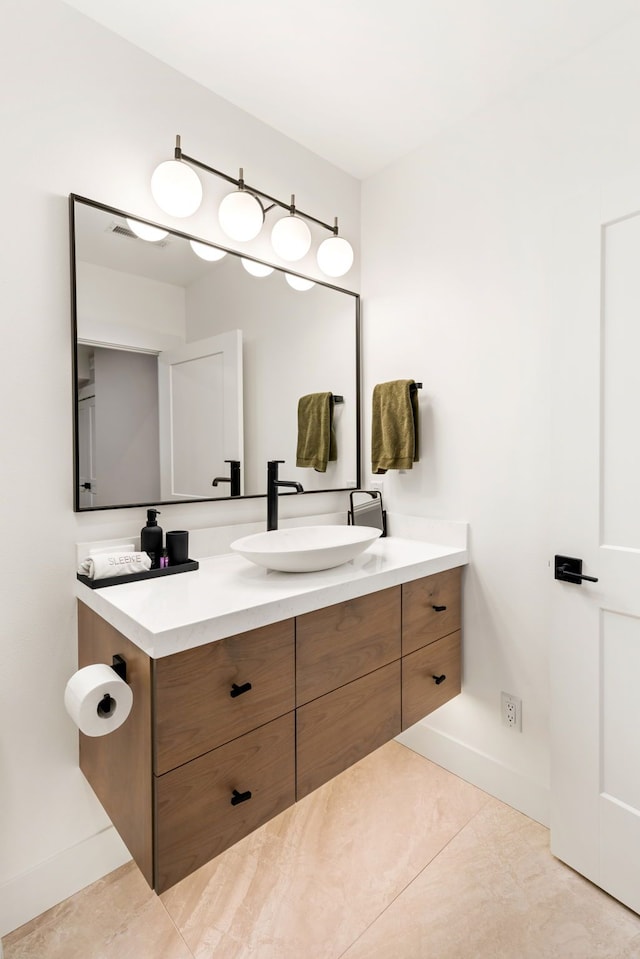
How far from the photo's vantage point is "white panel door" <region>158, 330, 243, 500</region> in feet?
5.45

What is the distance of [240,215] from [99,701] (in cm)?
158

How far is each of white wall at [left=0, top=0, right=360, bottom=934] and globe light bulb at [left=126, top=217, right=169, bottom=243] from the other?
2.5 inches

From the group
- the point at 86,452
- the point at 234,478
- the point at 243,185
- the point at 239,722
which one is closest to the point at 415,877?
the point at 239,722

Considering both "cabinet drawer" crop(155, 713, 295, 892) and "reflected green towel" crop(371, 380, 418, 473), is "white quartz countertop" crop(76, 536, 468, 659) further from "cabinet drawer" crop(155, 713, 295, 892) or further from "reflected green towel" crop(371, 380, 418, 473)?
"reflected green towel" crop(371, 380, 418, 473)

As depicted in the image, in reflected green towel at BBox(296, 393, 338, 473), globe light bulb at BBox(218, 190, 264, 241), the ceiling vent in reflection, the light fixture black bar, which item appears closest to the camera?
the ceiling vent in reflection

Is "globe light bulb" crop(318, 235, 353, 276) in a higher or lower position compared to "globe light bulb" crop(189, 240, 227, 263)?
higher

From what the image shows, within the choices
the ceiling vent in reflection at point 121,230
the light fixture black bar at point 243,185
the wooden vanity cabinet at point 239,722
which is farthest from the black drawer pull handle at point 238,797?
the light fixture black bar at point 243,185

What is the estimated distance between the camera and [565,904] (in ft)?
4.61

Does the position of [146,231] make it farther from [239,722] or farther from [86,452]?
[239,722]

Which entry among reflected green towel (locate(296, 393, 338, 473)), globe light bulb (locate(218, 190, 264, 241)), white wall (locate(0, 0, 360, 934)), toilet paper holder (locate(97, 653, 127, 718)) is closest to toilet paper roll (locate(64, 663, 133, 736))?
toilet paper holder (locate(97, 653, 127, 718))

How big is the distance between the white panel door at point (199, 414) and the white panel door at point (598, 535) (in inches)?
43.0

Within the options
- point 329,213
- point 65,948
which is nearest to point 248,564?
point 65,948

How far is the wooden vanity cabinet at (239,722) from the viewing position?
1.05 metres

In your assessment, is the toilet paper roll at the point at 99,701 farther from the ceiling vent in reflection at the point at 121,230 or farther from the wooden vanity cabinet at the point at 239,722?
the ceiling vent in reflection at the point at 121,230
